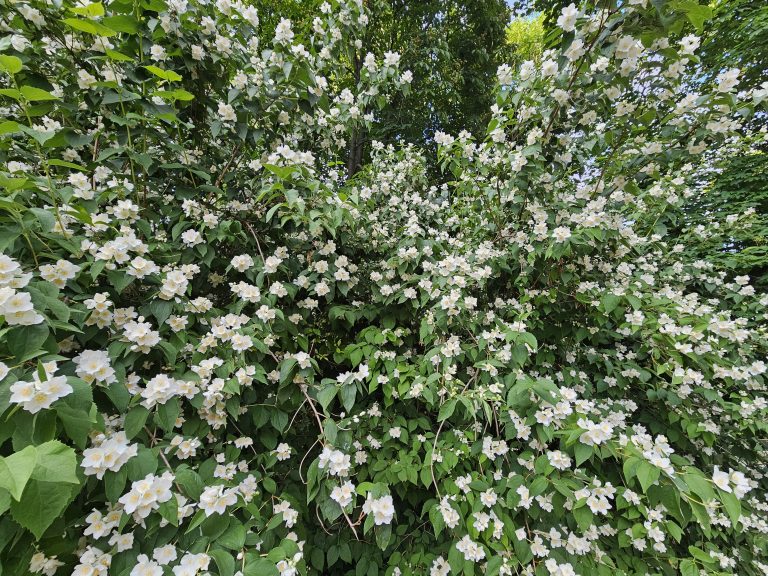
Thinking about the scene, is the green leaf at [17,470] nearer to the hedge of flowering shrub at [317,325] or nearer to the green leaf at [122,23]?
the hedge of flowering shrub at [317,325]

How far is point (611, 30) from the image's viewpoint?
1386 mm

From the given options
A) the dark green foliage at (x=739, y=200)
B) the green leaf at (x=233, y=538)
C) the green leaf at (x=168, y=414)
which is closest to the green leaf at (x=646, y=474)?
the green leaf at (x=233, y=538)

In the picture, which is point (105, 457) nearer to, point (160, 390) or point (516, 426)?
point (160, 390)

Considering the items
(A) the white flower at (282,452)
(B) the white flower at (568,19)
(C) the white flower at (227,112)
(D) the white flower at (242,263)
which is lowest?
(A) the white flower at (282,452)

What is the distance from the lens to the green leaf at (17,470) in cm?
54

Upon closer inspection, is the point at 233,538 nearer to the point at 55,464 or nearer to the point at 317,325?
the point at 55,464

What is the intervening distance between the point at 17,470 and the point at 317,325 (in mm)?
1540

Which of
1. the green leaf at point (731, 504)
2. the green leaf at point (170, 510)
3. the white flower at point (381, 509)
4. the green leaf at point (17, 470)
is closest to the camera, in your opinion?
the green leaf at point (17, 470)

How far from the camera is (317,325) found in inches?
82.4

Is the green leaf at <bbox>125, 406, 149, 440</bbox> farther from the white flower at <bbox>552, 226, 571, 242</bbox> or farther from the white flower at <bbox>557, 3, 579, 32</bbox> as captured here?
the white flower at <bbox>557, 3, 579, 32</bbox>

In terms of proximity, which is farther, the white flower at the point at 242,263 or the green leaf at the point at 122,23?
the white flower at the point at 242,263

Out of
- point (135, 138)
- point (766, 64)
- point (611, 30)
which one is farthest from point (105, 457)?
point (766, 64)

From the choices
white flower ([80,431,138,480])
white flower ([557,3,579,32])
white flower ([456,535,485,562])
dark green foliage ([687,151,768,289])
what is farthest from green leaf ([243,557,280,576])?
dark green foliage ([687,151,768,289])

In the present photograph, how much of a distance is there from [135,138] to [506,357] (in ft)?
7.02
